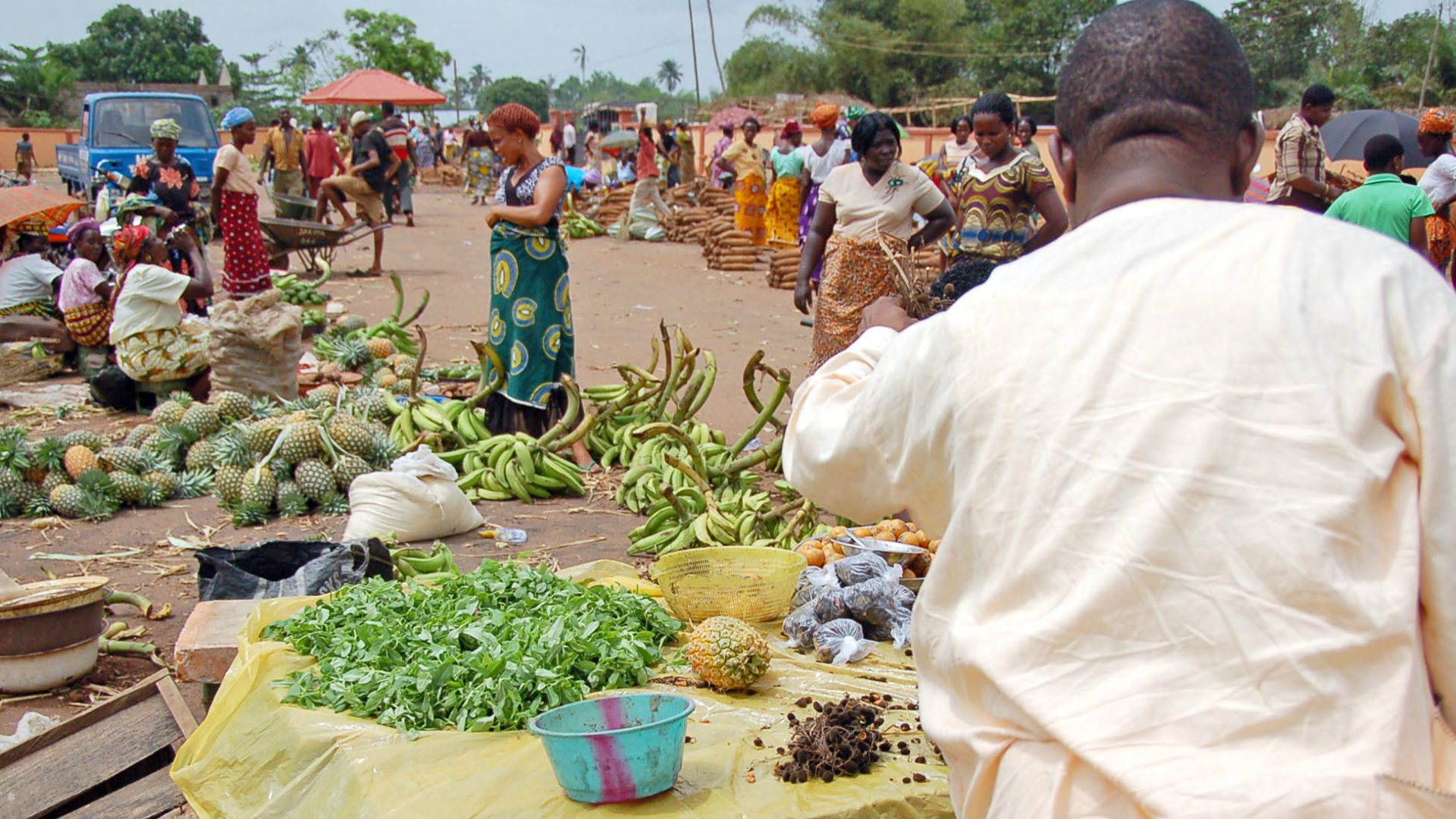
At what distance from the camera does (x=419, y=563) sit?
16.2 feet

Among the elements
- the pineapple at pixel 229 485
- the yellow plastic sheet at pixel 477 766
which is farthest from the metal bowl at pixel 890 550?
the pineapple at pixel 229 485

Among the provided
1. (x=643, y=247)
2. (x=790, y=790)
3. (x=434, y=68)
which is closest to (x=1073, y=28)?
(x=434, y=68)

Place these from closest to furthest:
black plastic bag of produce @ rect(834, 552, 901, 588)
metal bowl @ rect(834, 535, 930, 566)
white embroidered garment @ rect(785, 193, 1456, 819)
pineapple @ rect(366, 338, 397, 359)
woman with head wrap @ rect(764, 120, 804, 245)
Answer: white embroidered garment @ rect(785, 193, 1456, 819)
black plastic bag of produce @ rect(834, 552, 901, 588)
metal bowl @ rect(834, 535, 930, 566)
pineapple @ rect(366, 338, 397, 359)
woman with head wrap @ rect(764, 120, 804, 245)

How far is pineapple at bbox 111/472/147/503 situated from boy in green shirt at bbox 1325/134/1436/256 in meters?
6.94

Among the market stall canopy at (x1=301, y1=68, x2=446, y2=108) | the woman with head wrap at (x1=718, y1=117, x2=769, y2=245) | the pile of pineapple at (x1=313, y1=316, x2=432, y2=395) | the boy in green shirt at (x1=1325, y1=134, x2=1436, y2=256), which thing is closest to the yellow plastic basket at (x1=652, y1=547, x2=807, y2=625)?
the pile of pineapple at (x1=313, y1=316, x2=432, y2=395)

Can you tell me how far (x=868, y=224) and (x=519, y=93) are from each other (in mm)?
77105

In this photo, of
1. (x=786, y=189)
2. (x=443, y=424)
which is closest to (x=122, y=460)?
(x=443, y=424)

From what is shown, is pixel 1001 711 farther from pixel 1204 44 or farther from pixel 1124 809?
pixel 1204 44

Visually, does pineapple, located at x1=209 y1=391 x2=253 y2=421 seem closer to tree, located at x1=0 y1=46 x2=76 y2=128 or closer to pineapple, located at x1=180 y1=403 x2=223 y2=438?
pineapple, located at x1=180 y1=403 x2=223 y2=438

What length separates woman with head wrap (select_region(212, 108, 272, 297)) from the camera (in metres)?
10.3

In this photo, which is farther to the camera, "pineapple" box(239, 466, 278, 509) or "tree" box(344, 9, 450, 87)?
"tree" box(344, 9, 450, 87)

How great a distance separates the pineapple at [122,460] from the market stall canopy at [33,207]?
299 cm

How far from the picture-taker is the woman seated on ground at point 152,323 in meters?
7.72

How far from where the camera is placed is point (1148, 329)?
129cm
